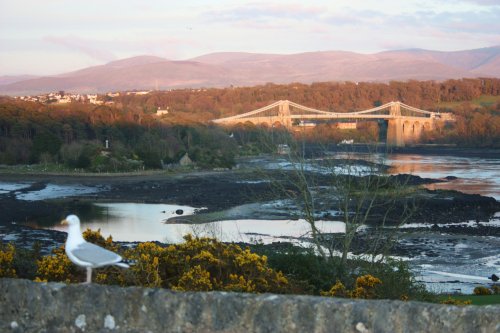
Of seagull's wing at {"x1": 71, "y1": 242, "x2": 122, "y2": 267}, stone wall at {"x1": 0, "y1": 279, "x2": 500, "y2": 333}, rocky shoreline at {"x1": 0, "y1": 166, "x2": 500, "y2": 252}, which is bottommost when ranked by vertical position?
rocky shoreline at {"x1": 0, "y1": 166, "x2": 500, "y2": 252}

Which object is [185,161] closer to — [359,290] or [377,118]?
[359,290]

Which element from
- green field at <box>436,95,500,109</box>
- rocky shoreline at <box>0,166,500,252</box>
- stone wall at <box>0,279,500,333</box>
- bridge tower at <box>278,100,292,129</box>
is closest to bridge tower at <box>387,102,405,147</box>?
bridge tower at <box>278,100,292,129</box>

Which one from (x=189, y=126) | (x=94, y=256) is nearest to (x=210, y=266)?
(x=94, y=256)

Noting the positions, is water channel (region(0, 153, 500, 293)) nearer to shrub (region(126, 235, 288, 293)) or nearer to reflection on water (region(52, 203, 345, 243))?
reflection on water (region(52, 203, 345, 243))

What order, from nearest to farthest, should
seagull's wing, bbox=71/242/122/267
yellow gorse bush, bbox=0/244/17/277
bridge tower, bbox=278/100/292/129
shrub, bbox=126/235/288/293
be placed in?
seagull's wing, bbox=71/242/122/267, yellow gorse bush, bbox=0/244/17/277, shrub, bbox=126/235/288/293, bridge tower, bbox=278/100/292/129

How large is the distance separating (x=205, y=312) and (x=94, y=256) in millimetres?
825

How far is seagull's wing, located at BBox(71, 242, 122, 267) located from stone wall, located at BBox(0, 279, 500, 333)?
175 mm

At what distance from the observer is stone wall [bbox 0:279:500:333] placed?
4.61m

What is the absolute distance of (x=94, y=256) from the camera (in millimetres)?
4941

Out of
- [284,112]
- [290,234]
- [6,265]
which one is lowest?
[284,112]

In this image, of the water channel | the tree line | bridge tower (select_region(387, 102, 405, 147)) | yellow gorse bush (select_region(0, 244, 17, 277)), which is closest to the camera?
yellow gorse bush (select_region(0, 244, 17, 277))

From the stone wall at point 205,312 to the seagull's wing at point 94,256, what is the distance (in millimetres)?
175

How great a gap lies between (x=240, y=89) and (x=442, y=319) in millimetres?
172379

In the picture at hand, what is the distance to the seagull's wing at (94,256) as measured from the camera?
193 inches
